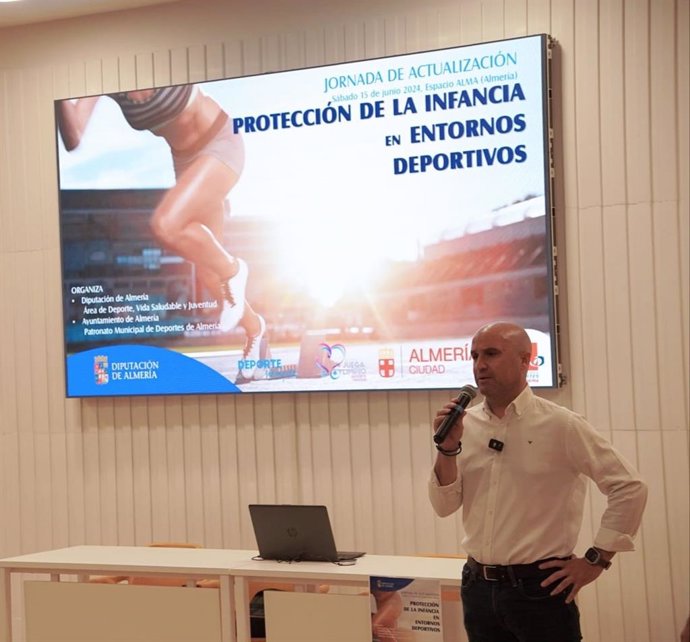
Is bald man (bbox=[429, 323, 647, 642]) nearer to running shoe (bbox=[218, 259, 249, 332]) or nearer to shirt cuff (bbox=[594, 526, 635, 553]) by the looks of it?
shirt cuff (bbox=[594, 526, 635, 553])

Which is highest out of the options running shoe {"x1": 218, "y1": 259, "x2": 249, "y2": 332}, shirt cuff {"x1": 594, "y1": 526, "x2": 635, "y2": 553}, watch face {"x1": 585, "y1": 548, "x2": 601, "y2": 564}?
running shoe {"x1": 218, "y1": 259, "x2": 249, "y2": 332}

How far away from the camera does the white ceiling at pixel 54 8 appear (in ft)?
22.5

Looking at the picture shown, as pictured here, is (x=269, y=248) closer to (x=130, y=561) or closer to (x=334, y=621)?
(x=130, y=561)

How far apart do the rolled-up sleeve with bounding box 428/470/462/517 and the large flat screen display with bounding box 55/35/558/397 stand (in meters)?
2.24

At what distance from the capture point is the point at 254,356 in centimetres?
648

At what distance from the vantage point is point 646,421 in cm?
569

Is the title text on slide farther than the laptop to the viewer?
Yes

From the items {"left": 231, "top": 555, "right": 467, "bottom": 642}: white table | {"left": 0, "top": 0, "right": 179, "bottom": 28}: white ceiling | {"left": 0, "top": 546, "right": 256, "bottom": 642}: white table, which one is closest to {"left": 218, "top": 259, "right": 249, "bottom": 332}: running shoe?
Result: {"left": 0, "top": 546, "right": 256, "bottom": 642}: white table

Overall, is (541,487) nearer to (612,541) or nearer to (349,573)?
(612,541)

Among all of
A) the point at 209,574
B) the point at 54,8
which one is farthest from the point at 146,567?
the point at 54,8

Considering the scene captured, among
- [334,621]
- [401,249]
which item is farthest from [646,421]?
[334,621]

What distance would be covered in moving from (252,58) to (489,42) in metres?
1.51

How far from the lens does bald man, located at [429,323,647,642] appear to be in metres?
3.40

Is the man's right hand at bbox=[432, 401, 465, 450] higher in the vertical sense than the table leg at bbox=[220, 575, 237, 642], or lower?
higher
